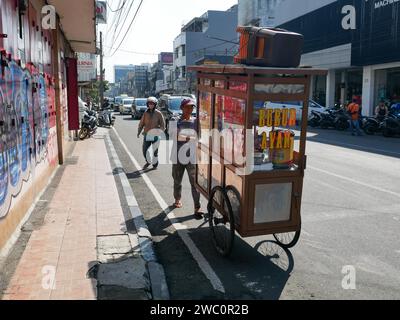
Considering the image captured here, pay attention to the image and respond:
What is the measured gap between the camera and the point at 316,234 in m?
5.88

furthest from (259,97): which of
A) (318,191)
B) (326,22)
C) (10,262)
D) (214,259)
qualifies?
(326,22)

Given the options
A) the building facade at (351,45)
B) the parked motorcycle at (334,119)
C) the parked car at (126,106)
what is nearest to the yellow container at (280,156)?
the parked motorcycle at (334,119)

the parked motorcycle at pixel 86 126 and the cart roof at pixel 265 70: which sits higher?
the cart roof at pixel 265 70

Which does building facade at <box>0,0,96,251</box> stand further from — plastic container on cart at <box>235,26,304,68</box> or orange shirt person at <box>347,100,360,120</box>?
orange shirt person at <box>347,100,360,120</box>

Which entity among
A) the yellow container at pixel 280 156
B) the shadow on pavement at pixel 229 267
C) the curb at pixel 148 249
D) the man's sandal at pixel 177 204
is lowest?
the shadow on pavement at pixel 229 267

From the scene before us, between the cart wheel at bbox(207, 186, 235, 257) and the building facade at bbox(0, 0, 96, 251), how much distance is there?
2487 millimetres

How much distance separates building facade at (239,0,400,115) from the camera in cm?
2436

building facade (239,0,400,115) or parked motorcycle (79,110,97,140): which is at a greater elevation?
building facade (239,0,400,115)

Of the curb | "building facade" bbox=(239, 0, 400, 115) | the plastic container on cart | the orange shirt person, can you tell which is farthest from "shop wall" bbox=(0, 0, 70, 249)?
"building facade" bbox=(239, 0, 400, 115)

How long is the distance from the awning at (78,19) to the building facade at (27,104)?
3 centimetres

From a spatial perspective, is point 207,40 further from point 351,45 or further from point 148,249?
point 148,249

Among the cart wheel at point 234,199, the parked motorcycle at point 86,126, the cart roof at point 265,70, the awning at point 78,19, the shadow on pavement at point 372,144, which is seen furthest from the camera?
the parked motorcycle at point 86,126

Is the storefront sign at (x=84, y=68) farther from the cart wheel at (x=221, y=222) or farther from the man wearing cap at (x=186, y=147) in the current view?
the cart wheel at (x=221, y=222)

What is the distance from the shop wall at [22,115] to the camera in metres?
5.29
